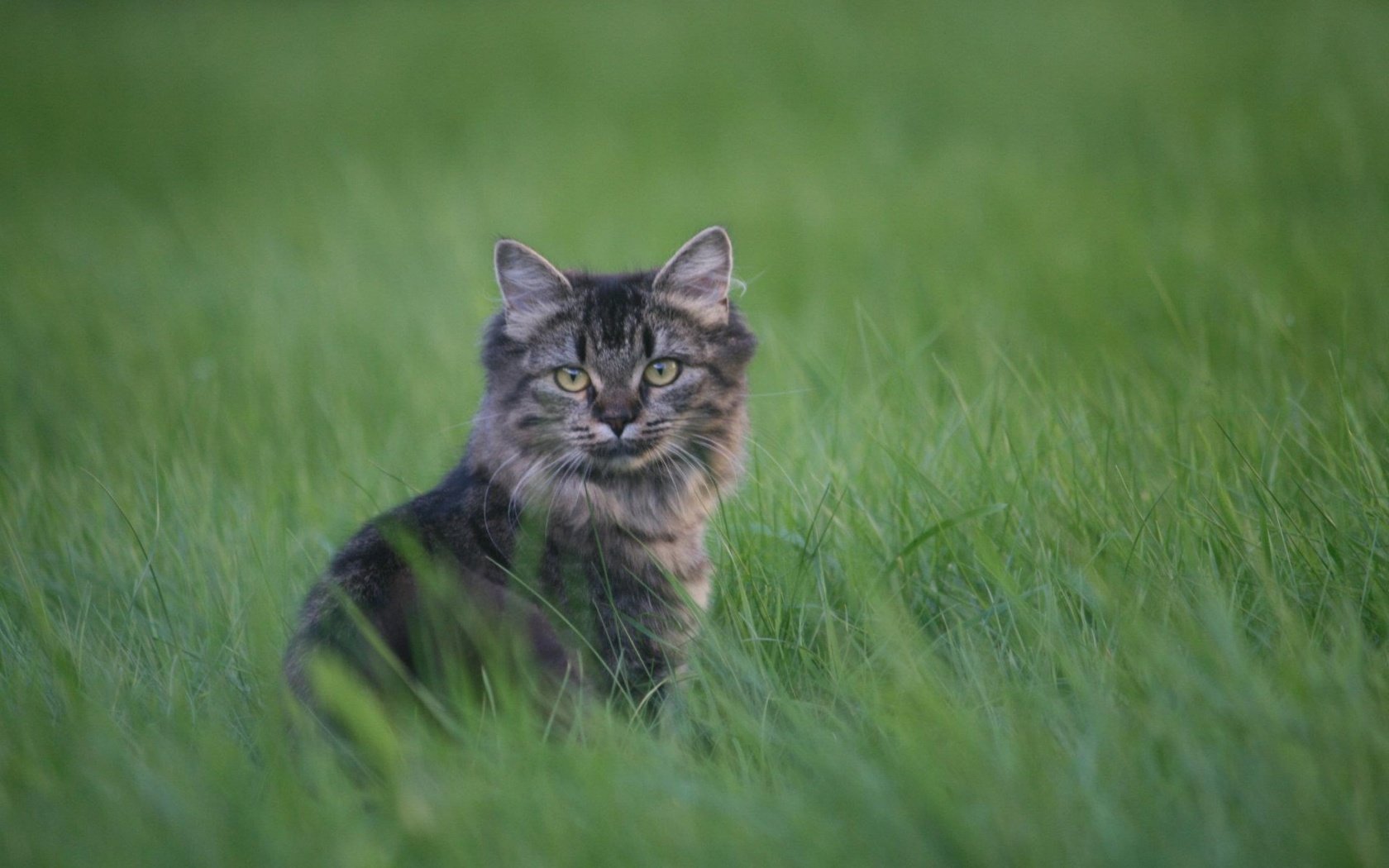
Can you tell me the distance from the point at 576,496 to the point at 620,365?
40cm

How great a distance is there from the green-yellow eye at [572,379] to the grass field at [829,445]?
25.2 inches

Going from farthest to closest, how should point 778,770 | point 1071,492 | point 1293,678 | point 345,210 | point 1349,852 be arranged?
point 345,210 < point 1071,492 < point 778,770 < point 1293,678 < point 1349,852

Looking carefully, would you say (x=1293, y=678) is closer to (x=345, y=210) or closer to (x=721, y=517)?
(x=721, y=517)

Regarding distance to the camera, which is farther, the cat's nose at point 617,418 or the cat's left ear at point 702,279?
the cat's left ear at point 702,279

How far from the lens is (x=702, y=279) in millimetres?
3418

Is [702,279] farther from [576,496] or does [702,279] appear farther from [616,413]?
[576,496]

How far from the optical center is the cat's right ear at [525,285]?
3.32m

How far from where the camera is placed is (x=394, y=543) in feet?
8.65

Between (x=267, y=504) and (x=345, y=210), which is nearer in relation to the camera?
(x=267, y=504)

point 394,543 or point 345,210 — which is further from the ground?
point 345,210

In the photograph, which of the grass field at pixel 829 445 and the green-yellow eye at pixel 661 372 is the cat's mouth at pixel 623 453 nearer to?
the green-yellow eye at pixel 661 372

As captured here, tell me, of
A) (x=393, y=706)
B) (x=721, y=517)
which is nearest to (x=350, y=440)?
(x=721, y=517)

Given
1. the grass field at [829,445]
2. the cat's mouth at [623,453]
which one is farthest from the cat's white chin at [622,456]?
the grass field at [829,445]

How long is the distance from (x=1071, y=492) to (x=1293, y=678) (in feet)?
3.51
